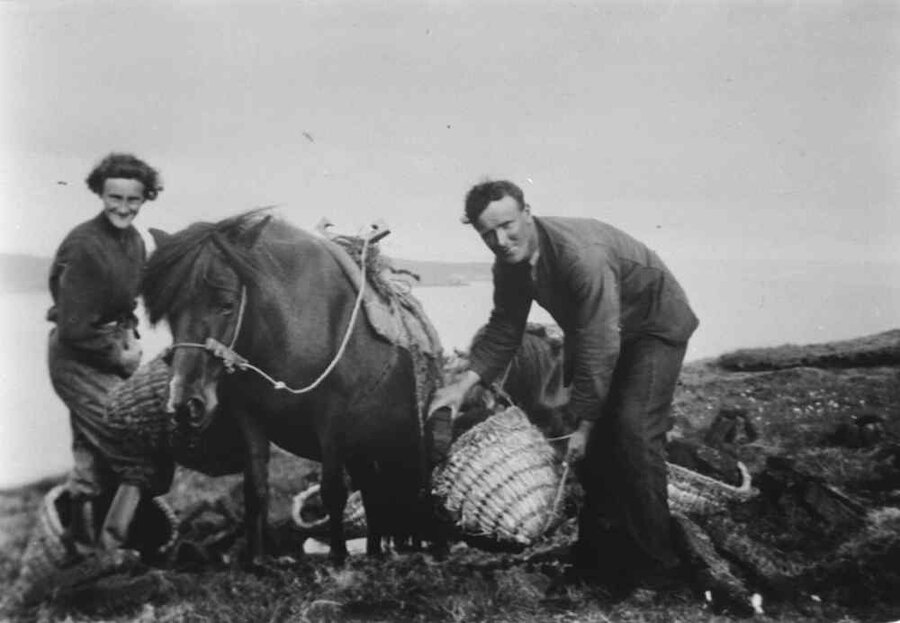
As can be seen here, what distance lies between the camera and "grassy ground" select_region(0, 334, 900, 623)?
3.78m

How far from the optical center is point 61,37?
3.81 metres

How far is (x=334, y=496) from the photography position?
12.8 feet

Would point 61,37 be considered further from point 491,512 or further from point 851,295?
point 851,295

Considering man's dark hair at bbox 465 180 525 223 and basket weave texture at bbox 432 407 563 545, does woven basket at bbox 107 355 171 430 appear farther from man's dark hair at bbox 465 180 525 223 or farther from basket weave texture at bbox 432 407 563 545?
man's dark hair at bbox 465 180 525 223

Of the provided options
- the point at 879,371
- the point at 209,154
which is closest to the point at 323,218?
the point at 209,154

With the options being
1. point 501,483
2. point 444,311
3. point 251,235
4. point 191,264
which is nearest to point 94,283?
point 191,264

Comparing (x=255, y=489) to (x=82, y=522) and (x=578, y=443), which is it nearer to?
(x=82, y=522)

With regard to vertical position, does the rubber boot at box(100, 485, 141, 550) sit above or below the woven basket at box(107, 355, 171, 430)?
below

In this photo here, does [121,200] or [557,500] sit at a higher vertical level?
[121,200]

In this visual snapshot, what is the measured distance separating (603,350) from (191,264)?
5.47ft

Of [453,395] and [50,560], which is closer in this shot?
[50,560]

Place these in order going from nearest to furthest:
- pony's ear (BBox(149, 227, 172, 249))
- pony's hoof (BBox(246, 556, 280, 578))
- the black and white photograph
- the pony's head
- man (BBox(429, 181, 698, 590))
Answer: the pony's head
pony's ear (BBox(149, 227, 172, 249))
the black and white photograph
pony's hoof (BBox(246, 556, 280, 578))
man (BBox(429, 181, 698, 590))

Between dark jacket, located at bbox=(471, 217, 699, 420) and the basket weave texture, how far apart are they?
0.29 meters

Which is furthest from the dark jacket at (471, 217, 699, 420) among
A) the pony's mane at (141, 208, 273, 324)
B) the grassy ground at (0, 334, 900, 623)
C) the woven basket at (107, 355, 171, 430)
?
the woven basket at (107, 355, 171, 430)
